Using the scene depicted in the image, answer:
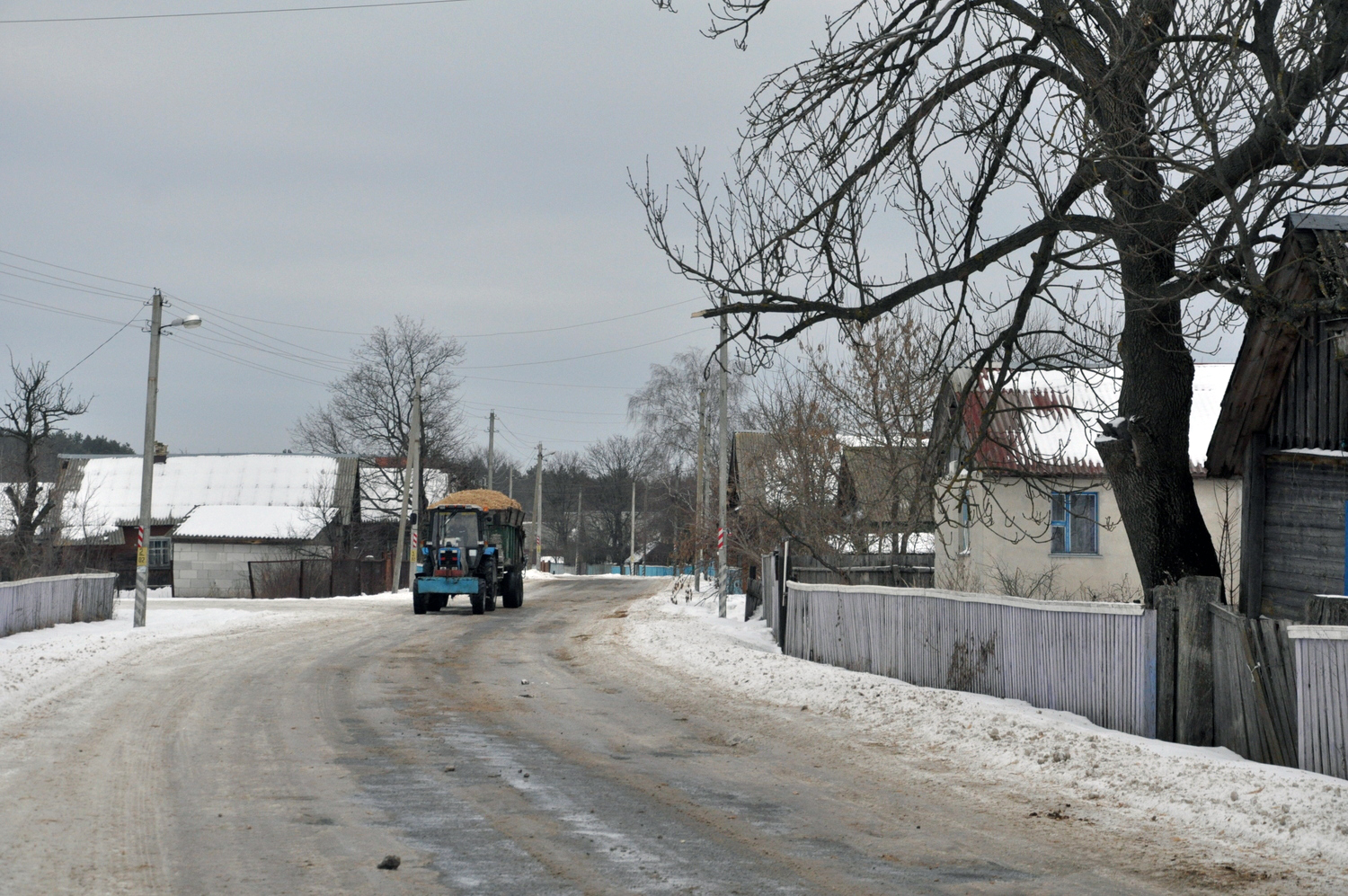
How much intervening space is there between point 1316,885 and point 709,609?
85.2 ft

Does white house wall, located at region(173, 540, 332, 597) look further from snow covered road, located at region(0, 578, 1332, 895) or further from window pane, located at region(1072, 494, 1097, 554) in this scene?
snow covered road, located at region(0, 578, 1332, 895)

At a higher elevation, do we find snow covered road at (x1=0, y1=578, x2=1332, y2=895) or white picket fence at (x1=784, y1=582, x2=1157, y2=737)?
white picket fence at (x1=784, y1=582, x2=1157, y2=737)

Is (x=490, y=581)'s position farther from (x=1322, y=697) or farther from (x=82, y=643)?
(x=1322, y=697)

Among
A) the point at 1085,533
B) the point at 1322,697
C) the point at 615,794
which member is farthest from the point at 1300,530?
the point at 1085,533

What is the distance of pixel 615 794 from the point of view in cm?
809

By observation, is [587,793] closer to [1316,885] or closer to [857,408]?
[1316,885]

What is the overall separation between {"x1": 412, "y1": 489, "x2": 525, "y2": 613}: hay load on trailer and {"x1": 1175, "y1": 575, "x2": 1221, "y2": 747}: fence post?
22493 millimetres

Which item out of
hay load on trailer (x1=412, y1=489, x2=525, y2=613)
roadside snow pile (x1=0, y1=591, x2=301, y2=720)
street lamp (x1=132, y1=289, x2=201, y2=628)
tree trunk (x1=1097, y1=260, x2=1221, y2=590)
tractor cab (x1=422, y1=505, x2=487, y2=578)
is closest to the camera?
tree trunk (x1=1097, y1=260, x2=1221, y2=590)

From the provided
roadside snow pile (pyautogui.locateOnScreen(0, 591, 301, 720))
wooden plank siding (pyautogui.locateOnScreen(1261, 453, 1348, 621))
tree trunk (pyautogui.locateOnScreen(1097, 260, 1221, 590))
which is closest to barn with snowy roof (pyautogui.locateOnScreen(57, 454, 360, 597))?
roadside snow pile (pyautogui.locateOnScreen(0, 591, 301, 720))

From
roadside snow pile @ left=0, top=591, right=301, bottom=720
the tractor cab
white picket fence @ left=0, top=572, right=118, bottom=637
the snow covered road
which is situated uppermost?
the tractor cab

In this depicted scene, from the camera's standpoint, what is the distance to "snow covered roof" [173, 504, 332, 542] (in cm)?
5731

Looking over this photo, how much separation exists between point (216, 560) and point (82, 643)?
40.4 m

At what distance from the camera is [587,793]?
26.5 ft

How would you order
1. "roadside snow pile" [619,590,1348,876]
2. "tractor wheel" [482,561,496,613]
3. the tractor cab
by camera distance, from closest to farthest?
1. "roadside snow pile" [619,590,1348,876]
2. the tractor cab
3. "tractor wheel" [482,561,496,613]
